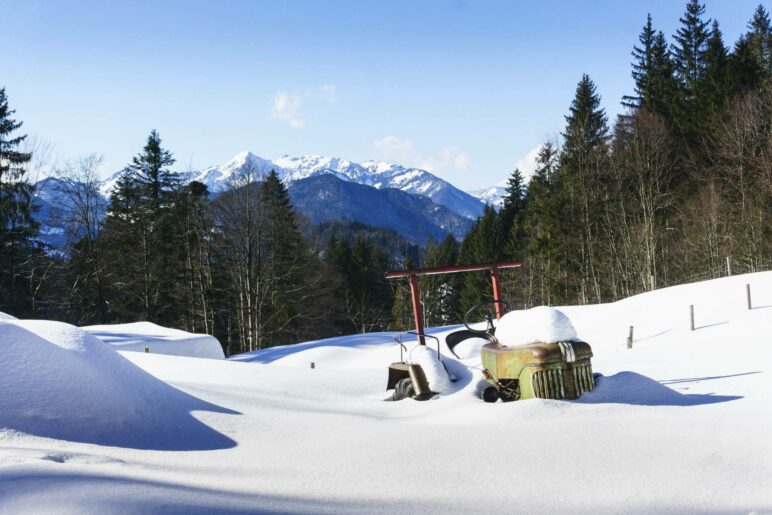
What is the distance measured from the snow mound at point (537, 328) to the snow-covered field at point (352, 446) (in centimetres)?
84

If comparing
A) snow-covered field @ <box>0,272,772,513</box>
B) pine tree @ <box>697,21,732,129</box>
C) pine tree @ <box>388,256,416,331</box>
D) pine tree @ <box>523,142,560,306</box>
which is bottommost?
snow-covered field @ <box>0,272,772,513</box>

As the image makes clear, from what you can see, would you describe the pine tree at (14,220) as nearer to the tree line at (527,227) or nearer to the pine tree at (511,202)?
the tree line at (527,227)

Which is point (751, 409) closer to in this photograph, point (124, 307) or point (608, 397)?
point (608, 397)

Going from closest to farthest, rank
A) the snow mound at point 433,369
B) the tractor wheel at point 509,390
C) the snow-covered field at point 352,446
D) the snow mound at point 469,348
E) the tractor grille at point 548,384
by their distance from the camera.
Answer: the snow-covered field at point 352,446
the tractor grille at point 548,384
the tractor wheel at point 509,390
the snow mound at point 433,369
the snow mound at point 469,348

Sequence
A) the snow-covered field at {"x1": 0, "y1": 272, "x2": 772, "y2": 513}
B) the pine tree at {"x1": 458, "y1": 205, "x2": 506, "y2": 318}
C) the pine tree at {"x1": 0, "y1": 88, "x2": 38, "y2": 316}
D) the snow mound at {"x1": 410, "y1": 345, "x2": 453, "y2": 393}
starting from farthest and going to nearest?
the pine tree at {"x1": 458, "y1": 205, "x2": 506, "y2": 318} < the pine tree at {"x1": 0, "y1": 88, "x2": 38, "y2": 316} < the snow mound at {"x1": 410, "y1": 345, "x2": 453, "y2": 393} < the snow-covered field at {"x1": 0, "y1": 272, "x2": 772, "y2": 513}

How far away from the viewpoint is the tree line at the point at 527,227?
3128cm

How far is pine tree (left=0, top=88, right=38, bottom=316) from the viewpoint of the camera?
96.0ft

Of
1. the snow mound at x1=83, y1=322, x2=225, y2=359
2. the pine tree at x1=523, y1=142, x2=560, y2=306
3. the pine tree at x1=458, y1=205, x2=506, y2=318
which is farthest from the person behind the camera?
the pine tree at x1=458, y1=205, x2=506, y2=318

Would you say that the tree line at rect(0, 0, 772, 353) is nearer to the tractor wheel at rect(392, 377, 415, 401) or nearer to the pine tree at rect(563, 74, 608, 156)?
the pine tree at rect(563, 74, 608, 156)

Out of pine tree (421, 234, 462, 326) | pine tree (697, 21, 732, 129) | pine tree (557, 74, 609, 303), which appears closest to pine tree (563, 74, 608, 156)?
pine tree (557, 74, 609, 303)

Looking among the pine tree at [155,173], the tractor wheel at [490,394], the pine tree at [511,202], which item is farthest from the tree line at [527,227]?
the tractor wheel at [490,394]

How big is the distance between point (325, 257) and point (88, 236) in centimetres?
3074

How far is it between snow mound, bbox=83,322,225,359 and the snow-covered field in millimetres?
10135

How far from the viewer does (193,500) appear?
12.4ft
